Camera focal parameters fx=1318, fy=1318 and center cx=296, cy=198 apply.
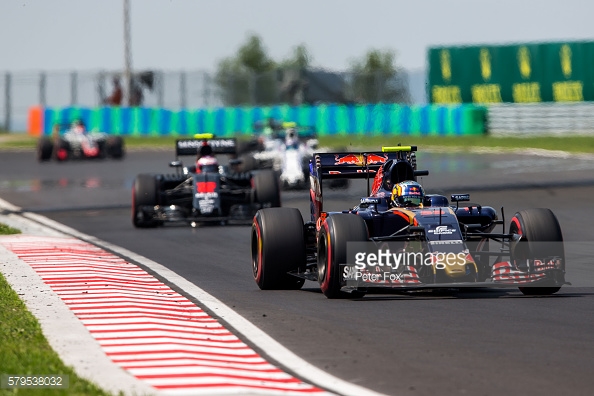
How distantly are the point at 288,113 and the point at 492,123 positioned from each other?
8656mm

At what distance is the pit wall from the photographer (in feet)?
179

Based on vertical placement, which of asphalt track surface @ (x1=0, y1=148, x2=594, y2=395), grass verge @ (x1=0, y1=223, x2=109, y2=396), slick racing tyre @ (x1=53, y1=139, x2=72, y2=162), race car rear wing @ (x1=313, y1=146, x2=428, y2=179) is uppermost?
race car rear wing @ (x1=313, y1=146, x2=428, y2=179)

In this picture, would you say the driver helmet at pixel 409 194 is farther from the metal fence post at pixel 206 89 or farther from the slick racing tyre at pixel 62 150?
the metal fence post at pixel 206 89

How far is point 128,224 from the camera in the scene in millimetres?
22781

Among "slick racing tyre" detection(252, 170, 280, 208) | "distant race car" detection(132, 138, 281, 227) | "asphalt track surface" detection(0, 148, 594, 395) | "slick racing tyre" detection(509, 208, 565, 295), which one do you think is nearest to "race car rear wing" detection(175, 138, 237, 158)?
"distant race car" detection(132, 138, 281, 227)

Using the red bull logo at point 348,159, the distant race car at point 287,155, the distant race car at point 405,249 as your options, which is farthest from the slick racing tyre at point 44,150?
the distant race car at point 405,249

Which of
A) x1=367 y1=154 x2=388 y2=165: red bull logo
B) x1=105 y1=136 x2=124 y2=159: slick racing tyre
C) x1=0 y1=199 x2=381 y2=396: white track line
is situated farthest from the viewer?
x1=105 y1=136 x2=124 y2=159: slick racing tyre

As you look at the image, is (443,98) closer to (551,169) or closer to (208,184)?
(551,169)

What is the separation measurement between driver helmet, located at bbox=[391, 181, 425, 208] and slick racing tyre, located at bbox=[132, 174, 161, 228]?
942 centimetres

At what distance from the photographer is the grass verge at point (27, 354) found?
759 cm

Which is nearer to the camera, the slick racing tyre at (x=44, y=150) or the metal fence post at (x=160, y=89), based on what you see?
the slick racing tyre at (x=44, y=150)

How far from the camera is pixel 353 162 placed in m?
14.1

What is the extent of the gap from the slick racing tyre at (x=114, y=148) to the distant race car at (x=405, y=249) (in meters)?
33.2

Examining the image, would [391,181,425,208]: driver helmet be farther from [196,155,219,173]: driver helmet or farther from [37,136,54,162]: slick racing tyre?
[37,136,54,162]: slick racing tyre
